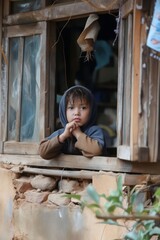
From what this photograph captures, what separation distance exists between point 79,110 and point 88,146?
0.33m

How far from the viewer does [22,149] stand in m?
5.26

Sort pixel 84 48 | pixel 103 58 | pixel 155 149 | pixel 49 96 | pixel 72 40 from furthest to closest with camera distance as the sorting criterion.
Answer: pixel 103 58
pixel 72 40
pixel 49 96
pixel 84 48
pixel 155 149

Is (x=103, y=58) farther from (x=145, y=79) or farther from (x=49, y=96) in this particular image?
(x=145, y=79)

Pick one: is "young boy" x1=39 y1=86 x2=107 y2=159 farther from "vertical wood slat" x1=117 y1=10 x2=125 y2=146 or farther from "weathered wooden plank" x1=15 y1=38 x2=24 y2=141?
"weathered wooden plank" x1=15 y1=38 x2=24 y2=141

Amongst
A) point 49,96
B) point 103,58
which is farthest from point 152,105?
point 103,58

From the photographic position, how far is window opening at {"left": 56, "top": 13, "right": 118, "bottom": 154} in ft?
19.1

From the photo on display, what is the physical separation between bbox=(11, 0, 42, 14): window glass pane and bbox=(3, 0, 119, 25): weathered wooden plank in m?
0.07

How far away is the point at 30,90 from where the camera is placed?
532 cm

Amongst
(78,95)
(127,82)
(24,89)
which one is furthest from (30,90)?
(127,82)

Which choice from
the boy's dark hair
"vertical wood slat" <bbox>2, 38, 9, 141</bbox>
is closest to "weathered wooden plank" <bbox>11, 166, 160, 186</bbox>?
"vertical wood slat" <bbox>2, 38, 9, 141</bbox>

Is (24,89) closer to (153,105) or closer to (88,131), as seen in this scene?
(88,131)

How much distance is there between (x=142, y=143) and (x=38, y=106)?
1297 mm

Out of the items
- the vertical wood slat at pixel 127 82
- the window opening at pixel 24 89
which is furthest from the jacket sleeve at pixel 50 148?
the vertical wood slat at pixel 127 82

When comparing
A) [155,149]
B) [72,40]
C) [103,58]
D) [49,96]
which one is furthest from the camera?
[103,58]
